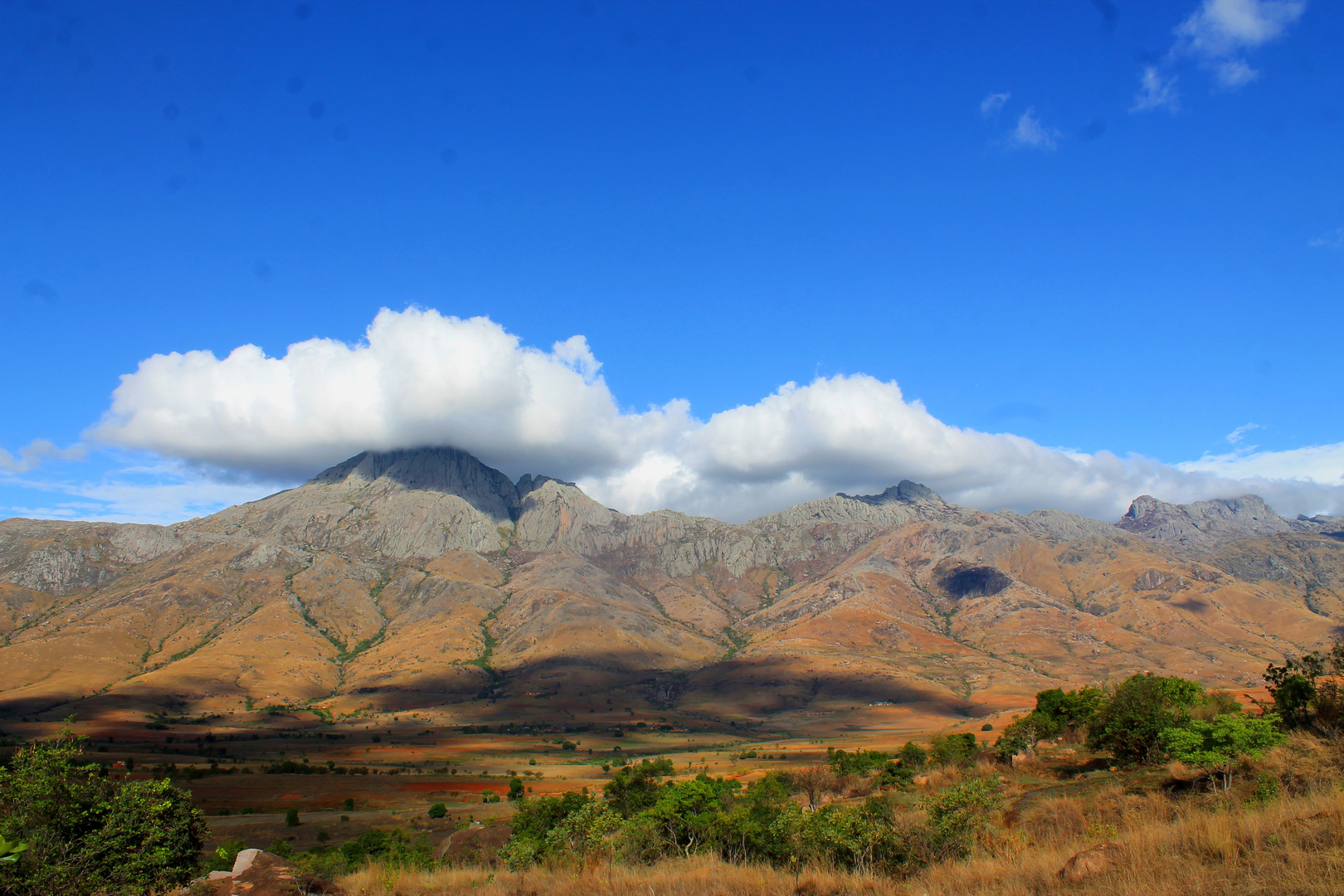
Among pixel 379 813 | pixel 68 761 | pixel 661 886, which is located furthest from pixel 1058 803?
pixel 379 813

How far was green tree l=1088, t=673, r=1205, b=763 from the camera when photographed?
35.0m

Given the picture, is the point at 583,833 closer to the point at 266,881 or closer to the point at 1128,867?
the point at 266,881

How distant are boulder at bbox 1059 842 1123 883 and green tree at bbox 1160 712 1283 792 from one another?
11.4 metres

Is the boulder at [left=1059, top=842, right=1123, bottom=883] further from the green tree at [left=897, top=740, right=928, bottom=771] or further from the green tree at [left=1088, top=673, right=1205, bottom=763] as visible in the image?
the green tree at [left=897, top=740, right=928, bottom=771]

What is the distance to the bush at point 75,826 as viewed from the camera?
15914 millimetres

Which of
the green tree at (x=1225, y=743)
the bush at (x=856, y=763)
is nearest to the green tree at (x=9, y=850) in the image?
the green tree at (x=1225, y=743)

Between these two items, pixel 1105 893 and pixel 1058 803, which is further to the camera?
pixel 1058 803

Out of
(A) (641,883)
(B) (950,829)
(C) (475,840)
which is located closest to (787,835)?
(B) (950,829)

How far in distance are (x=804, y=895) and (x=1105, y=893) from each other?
5.52 m

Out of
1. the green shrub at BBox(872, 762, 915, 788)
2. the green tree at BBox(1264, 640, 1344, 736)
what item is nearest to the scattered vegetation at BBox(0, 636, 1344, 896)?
the green tree at BBox(1264, 640, 1344, 736)

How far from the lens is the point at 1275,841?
12742 millimetres

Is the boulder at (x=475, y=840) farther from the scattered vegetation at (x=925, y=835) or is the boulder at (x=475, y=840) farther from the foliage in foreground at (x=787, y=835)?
the foliage in foreground at (x=787, y=835)

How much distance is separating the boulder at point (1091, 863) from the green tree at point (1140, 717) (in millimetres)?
22244

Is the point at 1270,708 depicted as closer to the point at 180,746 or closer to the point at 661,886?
the point at 661,886
